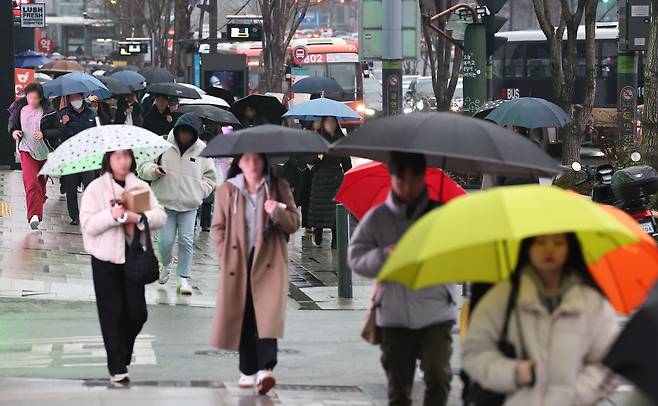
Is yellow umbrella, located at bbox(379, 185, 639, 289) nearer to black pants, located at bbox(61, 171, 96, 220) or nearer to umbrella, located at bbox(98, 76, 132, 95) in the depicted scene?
black pants, located at bbox(61, 171, 96, 220)

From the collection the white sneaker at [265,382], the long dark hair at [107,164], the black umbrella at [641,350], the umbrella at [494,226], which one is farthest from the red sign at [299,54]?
the black umbrella at [641,350]

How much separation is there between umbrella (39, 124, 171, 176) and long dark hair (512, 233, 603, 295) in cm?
452

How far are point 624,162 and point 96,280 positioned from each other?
11058 millimetres

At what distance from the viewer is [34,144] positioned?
1836 cm

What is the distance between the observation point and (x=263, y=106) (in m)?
21.9

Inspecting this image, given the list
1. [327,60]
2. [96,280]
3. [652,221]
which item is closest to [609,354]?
[96,280]

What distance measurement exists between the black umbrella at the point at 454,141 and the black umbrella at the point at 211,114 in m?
11.4

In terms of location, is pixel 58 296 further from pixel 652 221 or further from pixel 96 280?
pixel 652 221

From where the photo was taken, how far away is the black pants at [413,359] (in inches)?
287

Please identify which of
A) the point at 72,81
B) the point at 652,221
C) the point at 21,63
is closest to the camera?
the point at 652,221

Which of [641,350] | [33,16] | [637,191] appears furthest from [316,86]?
[641,350]

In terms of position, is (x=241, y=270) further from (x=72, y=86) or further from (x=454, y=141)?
(x=72, y=86)

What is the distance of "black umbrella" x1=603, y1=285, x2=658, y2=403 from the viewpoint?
4.01 metres

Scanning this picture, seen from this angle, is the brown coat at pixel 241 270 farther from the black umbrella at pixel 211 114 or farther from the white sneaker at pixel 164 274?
the black umbrella at pixel 211 114
